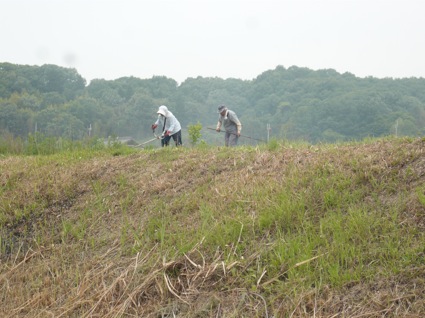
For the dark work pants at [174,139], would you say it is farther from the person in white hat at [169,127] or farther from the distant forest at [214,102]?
the distant forest at [214,102]

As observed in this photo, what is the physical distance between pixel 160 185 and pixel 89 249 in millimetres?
1380

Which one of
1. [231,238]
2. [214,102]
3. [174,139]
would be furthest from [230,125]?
[214,102]

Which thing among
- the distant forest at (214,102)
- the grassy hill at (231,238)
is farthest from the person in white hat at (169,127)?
the distant forest at (214,102)

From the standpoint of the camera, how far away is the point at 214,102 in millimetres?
70875

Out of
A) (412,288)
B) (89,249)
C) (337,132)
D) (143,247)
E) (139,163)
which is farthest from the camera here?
(337,132)

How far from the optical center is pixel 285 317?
3609 millimetres

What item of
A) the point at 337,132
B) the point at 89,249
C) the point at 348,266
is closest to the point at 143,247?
the point at 89,249

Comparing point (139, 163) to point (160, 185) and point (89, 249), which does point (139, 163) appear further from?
point (89, 249)

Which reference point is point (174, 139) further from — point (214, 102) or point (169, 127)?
point (214, 102)

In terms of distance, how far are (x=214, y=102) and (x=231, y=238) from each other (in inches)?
2635

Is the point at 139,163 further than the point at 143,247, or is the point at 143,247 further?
the point at 139,163

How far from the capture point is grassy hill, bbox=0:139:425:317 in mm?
3725

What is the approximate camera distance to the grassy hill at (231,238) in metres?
3.72

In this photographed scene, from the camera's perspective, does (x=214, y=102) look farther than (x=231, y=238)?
Yes
